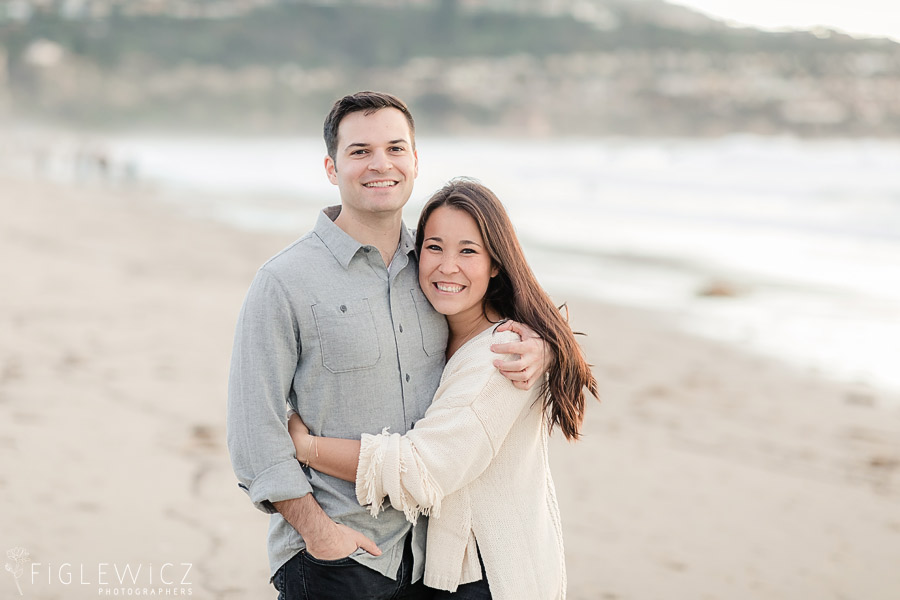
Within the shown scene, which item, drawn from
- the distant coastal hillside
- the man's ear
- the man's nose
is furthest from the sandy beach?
the distant coastal hillside

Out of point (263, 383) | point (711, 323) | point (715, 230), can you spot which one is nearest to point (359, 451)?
point (263, 383)

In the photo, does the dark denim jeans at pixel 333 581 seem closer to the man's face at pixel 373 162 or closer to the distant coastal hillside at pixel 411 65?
the man's face at pixel 373 162

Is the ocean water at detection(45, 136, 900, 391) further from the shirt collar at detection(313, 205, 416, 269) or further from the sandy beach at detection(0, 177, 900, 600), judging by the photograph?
the shirt collar at detection(313, 205, 416, 269)

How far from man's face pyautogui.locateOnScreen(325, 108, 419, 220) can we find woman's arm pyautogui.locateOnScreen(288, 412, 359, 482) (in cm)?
69

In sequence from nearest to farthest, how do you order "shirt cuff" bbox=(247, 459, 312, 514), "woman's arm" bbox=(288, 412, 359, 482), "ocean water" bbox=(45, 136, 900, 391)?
"shirt cuff" bbox=(247, 459, 312, 514)
"woman's arm" bbox=(288, 412, 359, 482)
"ocean water" bbox=(45, 136, 900, 391)

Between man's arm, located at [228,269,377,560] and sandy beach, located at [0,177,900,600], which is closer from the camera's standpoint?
man's arm, located at [228,269,377,560]

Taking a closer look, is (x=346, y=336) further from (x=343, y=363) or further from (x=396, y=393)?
(x=396, y=393)

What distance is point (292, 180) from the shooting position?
29.9 m

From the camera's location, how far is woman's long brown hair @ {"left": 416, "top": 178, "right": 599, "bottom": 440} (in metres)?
2.54

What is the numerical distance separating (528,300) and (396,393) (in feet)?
1.69

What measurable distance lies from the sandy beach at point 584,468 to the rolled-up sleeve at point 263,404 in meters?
1.72

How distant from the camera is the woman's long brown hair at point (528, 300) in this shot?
2537mm

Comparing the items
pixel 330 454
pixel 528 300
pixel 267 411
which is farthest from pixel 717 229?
pixel 267 411

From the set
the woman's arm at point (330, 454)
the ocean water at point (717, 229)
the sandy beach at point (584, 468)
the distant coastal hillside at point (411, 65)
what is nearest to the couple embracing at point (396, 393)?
the woman's arm at point (330, 454)
